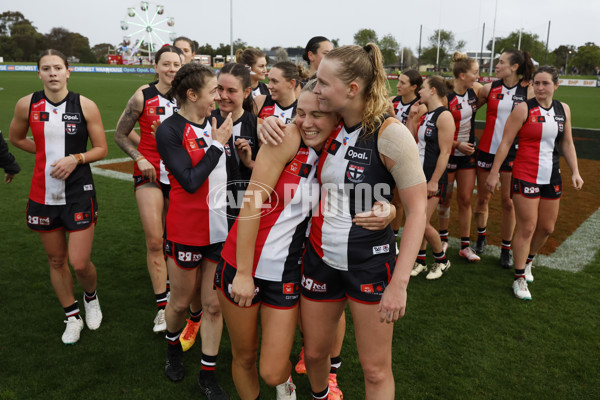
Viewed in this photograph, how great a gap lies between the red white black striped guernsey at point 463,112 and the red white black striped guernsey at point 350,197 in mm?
4074

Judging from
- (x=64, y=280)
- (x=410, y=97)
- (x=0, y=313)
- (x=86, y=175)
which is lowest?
(x=0, y=313)

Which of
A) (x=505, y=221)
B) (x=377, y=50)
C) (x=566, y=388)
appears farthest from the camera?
(x=505, y=221)

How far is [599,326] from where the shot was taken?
4277 mm

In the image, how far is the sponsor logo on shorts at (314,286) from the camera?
2.39 m

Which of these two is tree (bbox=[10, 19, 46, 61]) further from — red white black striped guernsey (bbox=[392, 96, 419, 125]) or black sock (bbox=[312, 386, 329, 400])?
black sock (bbox=[312, 386, 329, 400])

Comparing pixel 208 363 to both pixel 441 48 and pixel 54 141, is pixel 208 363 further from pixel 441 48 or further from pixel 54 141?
pixel 441 48

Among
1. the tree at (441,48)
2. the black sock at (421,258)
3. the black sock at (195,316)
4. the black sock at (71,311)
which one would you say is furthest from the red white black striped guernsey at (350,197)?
the tree at (441,48)

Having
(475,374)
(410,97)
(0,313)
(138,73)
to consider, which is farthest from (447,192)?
(138,73)

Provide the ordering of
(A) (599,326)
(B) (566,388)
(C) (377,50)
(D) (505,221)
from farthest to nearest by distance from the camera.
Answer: (D) (505,221)
(A) (599,326)
(B) (566,388)
(C) (377,50)

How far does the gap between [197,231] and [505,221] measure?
4.15m

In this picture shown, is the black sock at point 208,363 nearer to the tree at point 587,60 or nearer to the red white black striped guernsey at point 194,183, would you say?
the red white black striped guernsey at point 194,183

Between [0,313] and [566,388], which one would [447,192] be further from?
[0,313]

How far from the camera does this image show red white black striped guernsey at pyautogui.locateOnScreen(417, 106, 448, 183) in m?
4.98

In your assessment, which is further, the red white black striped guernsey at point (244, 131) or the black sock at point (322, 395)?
the red white black striped guernsey at point (244, 131)
